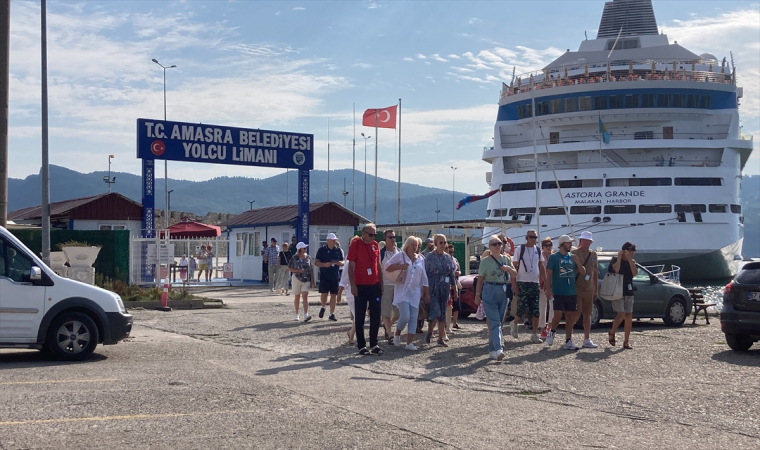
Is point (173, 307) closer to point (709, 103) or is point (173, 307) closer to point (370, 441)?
point (370, 441)

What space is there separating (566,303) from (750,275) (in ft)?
8.60

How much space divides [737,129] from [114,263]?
3104cm

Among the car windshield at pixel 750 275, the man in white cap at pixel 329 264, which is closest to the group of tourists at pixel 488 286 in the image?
the car windshield at pixel 750 275

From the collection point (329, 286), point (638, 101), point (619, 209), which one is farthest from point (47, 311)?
point (638, 101)

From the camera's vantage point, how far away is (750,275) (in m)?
11.1

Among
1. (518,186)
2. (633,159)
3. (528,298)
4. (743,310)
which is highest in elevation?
(633,159)

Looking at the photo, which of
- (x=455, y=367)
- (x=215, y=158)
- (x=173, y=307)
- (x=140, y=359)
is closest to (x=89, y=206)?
(x=215, y=158)

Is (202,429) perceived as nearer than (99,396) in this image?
Yes

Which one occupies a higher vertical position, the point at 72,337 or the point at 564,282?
the point at 564,282

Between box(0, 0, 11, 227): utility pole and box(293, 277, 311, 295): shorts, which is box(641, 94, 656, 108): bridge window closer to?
box(293, 277, 311, 295): shorts

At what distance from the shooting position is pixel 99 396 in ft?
22.9

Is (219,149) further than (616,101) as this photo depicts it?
No

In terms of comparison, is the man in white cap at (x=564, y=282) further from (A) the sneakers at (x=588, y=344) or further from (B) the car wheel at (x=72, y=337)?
(B) the car wheel at (x=72, y=337)

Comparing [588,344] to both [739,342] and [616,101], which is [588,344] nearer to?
[739,342]
